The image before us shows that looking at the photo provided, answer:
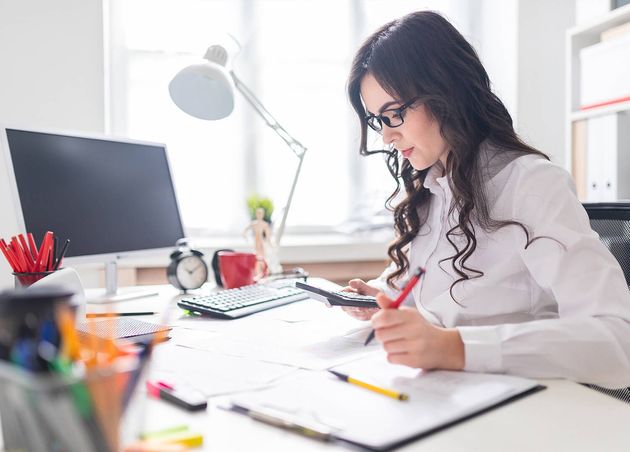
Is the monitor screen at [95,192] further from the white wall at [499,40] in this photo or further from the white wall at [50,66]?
the white wall at [499,40]

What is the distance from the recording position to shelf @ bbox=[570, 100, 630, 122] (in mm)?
2076

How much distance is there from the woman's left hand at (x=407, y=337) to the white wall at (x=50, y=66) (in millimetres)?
1827

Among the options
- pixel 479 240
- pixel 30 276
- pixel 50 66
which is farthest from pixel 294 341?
pixel 50 66

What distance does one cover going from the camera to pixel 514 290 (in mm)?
1025

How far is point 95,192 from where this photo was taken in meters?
1.41

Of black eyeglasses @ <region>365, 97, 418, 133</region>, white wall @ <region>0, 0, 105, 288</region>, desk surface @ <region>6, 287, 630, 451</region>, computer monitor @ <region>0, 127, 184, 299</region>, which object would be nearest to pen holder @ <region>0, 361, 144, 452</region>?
desk surface @ <region>6, 287, 630, 451</region>

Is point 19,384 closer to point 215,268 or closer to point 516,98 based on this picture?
point 215,268

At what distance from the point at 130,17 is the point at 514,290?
216 centimetres

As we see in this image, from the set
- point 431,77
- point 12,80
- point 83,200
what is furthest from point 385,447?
point 12,80

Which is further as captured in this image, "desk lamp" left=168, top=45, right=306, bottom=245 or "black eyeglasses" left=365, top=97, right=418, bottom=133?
"desk lamp" left=168, top=45, right=306, bottom=245

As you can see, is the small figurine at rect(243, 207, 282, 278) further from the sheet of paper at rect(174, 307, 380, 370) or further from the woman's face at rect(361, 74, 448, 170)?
the woman's face at rect(361, 74, 448, 170)

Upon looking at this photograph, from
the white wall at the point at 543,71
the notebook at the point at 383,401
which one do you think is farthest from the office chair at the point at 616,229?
the white wall at the point at 543,71

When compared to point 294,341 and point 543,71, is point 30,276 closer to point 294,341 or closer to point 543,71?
point 294,341

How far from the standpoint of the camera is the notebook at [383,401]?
1.84 feet
